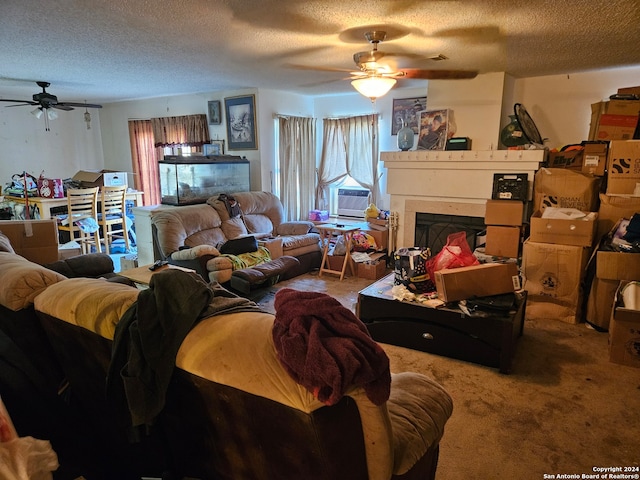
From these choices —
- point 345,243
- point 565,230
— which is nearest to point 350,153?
point 345,243

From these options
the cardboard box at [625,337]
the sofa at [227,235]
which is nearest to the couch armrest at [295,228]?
the sofa at [227,235]

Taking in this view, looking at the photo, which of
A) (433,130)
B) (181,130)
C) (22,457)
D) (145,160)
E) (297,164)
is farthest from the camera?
(145,160)

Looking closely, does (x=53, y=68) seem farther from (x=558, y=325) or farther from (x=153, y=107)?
(x=558, y=325)

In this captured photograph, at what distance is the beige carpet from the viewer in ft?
6.24

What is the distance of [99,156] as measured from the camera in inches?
307

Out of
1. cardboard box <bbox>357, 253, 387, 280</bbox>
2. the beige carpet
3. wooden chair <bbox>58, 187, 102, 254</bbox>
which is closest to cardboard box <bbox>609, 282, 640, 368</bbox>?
the beige carpet

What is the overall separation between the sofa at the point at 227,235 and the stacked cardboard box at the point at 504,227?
2.01 m

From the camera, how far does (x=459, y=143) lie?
443cm

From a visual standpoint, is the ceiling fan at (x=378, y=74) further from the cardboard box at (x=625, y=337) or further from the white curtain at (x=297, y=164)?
the white curtain at (x=297, y=164)

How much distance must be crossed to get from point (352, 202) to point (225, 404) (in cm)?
516

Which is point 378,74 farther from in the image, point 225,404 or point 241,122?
point 241,122

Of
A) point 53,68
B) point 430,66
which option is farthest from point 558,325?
point 53,68

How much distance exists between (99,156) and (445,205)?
6588 millimetres

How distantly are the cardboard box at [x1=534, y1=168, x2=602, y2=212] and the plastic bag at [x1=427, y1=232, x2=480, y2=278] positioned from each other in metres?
1.39
